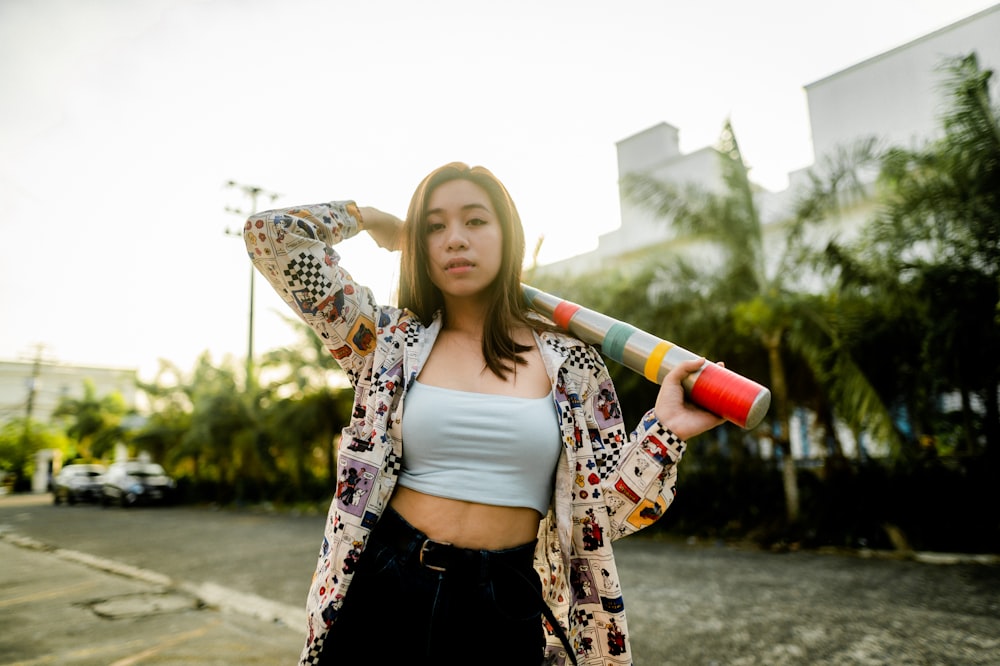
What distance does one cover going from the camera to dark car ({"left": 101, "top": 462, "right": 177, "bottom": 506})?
62.5 ft

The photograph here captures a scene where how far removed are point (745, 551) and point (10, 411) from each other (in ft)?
166

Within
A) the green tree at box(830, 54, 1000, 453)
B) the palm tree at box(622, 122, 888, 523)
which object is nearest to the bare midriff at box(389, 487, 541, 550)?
the green tree at box(830, 54, 1000, 453)

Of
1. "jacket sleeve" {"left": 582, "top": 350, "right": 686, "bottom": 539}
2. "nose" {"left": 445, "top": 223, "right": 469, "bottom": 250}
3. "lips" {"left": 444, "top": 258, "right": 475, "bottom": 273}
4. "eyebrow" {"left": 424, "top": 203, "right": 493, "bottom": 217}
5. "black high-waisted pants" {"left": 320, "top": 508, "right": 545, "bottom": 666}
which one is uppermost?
"eyebrow" {"left": 424, "top": 203, "right": 493, "bottom": 217}

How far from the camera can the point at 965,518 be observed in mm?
7500

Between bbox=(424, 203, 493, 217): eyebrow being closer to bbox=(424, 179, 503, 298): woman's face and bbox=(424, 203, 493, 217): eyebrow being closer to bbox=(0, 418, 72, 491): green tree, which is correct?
bbox=(424, 179, 503, 298): woman's face

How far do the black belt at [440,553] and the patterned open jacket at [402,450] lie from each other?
0.05 m

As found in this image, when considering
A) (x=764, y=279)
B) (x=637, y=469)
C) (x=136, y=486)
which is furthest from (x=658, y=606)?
(x=136, y=486)

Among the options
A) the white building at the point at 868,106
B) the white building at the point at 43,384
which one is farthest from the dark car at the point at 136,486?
the white building at the point at 43,384

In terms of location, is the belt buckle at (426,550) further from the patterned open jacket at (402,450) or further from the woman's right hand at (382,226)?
the woman's right hand at (382,226)

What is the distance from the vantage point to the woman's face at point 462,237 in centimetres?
154

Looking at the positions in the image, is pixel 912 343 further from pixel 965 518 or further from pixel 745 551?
pixel 745 551

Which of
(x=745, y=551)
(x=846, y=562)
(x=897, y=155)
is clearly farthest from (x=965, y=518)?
(x=897, y=155)

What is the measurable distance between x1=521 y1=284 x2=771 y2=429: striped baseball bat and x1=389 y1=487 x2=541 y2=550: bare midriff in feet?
1.44

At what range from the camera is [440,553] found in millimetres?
1250
